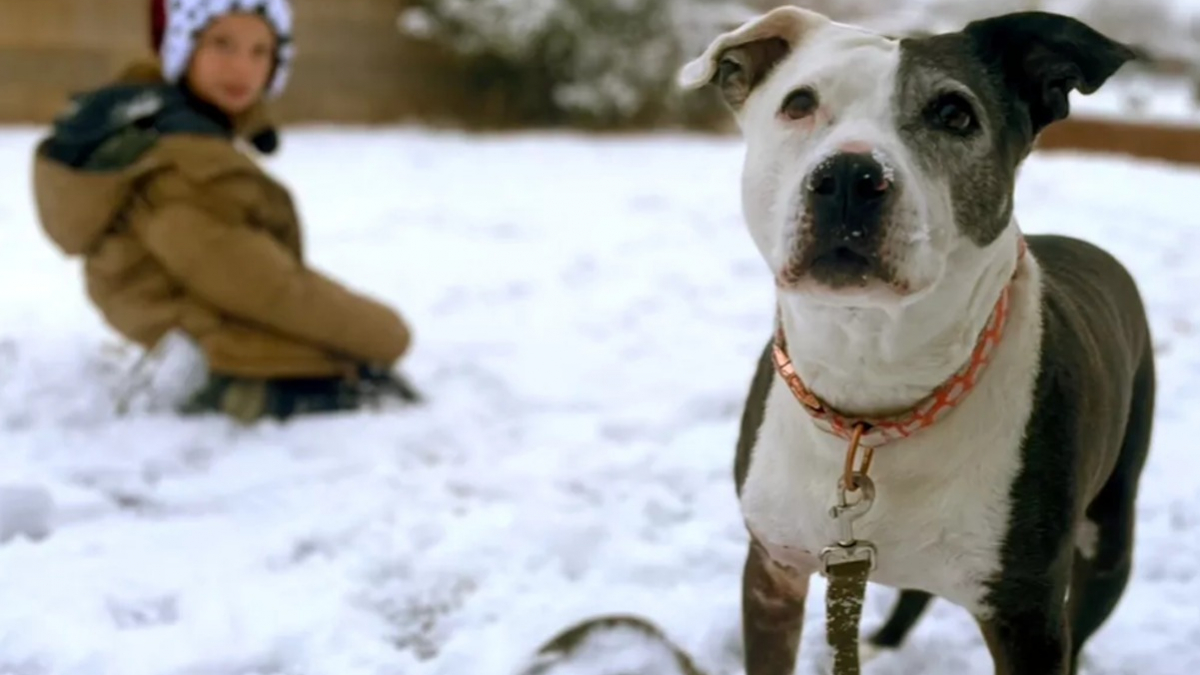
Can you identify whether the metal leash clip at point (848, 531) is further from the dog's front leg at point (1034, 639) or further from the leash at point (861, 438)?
the dog's front leg at point (1034, 639)

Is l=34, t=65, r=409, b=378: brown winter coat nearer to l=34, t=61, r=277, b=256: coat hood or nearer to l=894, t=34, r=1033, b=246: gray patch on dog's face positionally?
l=34, t=61, r=277, b=256: coat hood

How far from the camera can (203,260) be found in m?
3.84

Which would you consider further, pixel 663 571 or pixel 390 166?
pixel 390 166

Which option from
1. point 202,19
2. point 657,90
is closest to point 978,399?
point 202,19

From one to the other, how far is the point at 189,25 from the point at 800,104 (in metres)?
2.59

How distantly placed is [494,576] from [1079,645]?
1.27 meters

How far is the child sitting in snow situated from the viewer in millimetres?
3881

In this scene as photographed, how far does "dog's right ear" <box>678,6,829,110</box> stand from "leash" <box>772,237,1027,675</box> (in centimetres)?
52

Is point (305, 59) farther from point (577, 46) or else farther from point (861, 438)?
point (861, 438)

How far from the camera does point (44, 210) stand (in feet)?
13.2

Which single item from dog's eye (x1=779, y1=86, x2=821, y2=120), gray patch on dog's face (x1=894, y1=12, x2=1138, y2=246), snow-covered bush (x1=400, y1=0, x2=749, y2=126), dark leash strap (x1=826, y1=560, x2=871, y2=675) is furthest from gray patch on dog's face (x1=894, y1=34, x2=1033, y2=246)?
snow-covered bush (x1=400, y1=0, x2=749, y2=126)

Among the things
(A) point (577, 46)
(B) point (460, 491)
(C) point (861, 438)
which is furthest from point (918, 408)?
(A) point (577, 46)

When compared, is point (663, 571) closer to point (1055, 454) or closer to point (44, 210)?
point (1055, 454)

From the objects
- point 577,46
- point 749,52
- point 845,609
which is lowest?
point 577,46
